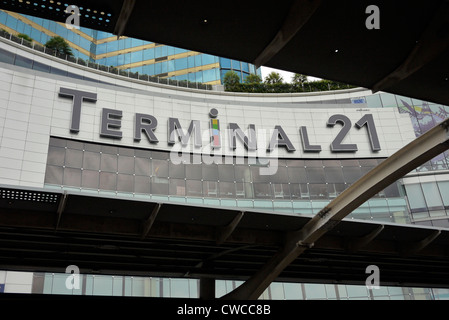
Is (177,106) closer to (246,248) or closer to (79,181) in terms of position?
(79,181)

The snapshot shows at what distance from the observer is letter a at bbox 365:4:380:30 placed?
7.71 meters

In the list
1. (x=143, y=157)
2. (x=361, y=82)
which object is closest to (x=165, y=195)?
(x=143, y=157)

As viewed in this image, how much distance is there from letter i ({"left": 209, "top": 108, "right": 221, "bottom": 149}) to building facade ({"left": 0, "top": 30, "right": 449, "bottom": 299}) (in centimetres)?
10

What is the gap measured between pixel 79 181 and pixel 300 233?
72.0ft

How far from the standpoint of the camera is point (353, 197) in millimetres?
15258

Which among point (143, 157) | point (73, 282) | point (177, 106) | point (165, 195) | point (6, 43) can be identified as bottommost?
point (73, 282)

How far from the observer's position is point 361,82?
32.2 ft

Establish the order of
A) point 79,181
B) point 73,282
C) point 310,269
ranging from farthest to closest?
1. point 79,181
2. point 73,282
3. point 310,269

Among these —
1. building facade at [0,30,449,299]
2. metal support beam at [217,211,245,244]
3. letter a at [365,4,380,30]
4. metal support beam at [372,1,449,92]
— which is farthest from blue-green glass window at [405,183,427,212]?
letter a at [365,4,380,30]

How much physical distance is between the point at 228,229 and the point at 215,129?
2489cm

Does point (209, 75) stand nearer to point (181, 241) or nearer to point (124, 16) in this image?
point (181, 241)

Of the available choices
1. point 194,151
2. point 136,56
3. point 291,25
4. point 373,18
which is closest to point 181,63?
point 136,56

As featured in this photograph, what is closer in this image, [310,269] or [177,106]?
[310,269]

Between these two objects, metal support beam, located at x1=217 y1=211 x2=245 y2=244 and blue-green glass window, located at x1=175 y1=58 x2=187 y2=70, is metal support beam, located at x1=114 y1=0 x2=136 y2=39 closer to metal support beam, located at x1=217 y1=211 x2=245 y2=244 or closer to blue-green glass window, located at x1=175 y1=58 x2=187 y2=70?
metal support beam, located at x1=217 y1=211 x2=245 y2=244
